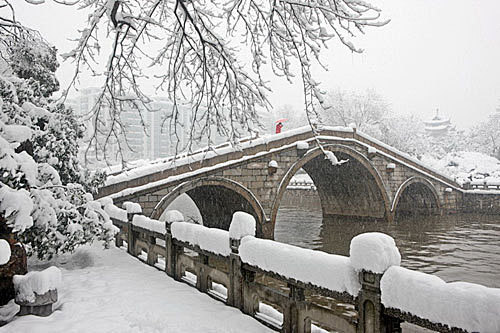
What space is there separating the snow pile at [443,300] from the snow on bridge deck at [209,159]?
12.6 feet

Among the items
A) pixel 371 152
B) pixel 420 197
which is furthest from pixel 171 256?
pixel 420 197

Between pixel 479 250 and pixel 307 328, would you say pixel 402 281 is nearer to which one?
pixel 307 328

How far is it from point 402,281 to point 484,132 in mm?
51739

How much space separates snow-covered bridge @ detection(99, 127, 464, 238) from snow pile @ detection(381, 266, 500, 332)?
2.74m

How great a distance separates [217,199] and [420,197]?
1580 cm

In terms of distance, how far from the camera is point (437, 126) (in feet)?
224

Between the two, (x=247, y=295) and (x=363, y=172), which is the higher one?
(x=363, y=172)

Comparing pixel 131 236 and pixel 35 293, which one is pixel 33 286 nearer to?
pixel 35 293

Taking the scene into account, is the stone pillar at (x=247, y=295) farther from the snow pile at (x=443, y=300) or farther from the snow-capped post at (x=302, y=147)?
the snow-capped post at (x=302, y=147)

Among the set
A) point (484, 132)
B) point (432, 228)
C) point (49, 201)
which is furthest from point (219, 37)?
point (484, 132)

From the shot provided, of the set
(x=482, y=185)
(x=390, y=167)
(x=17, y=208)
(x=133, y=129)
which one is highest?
(x=133, y=129)

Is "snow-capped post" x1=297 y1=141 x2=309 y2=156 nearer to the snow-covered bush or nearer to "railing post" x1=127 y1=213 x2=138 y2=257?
"railing post" x1=127 y1=213 x2=138 y2=257

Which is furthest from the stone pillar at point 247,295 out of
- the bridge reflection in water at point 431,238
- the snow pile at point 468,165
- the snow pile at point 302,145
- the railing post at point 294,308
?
the snow pile at point 468,165

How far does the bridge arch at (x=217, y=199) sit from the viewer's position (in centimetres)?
1289
